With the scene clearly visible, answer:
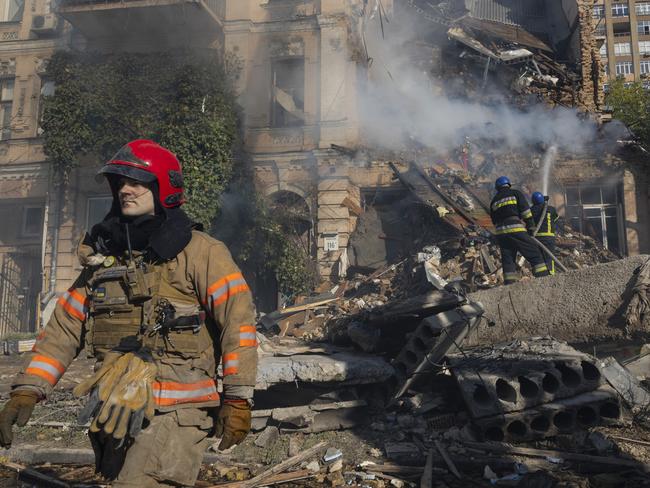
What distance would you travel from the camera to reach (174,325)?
7.16 feet

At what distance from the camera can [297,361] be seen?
5.34 metres

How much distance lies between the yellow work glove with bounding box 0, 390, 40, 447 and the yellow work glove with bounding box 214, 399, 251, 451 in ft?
2.58

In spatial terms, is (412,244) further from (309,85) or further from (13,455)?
(13,455)

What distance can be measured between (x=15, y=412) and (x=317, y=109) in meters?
14.3

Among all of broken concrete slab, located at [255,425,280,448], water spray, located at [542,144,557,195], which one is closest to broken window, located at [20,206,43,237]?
broken concrete slab, located at [255,425,280,448]

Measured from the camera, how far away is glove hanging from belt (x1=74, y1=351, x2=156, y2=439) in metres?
1.97

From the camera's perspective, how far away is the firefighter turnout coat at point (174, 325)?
85.9 inches

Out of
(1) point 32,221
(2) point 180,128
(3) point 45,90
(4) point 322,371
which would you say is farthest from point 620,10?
(4) point 322,371

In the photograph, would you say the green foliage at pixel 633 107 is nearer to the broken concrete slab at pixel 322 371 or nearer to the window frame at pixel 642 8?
the broken concrete slab at pixel 322 371

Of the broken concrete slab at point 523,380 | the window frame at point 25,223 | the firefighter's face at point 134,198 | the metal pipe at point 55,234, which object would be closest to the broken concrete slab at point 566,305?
the broken concrete slab at point 523,380

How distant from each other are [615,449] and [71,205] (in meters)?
15.6

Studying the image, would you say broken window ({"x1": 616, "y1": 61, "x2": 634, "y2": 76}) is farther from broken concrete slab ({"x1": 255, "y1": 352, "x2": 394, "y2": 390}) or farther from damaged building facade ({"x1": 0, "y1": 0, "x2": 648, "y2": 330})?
broken concrete slab ({"x1": 255, "y1": 352, "x2": 394, "y2": 390})

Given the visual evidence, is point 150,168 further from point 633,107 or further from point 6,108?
point 633,107

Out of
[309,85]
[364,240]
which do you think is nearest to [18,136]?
[309,85]
